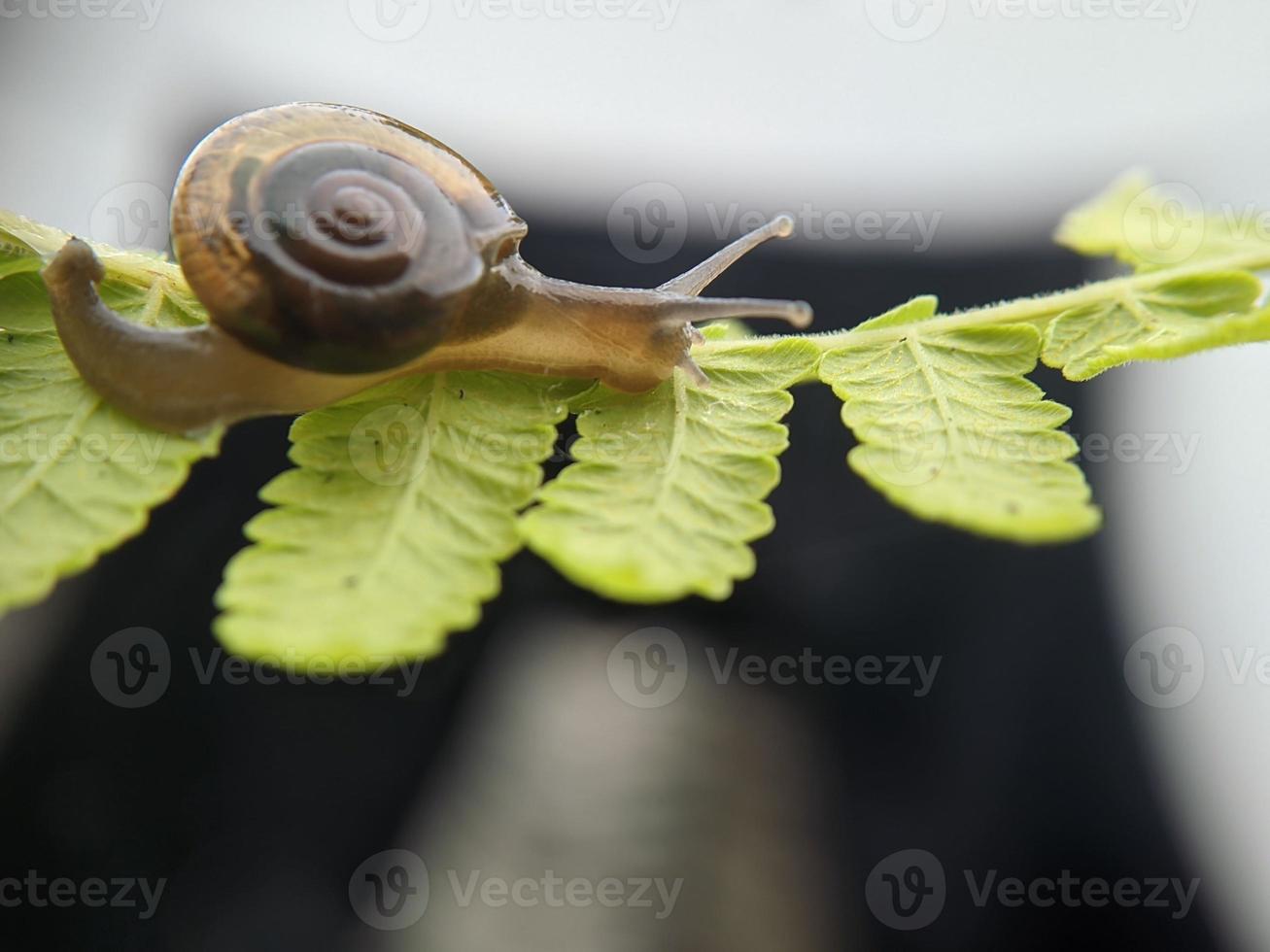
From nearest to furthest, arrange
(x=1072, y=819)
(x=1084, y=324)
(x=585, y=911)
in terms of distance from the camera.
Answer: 1. (x=1084, y=324)
2. (x=585, y=911)
3. (x=1072, y=819)

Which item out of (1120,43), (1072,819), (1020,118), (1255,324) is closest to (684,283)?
(1255,324)

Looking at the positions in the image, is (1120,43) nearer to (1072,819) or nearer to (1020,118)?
(1020,118)
